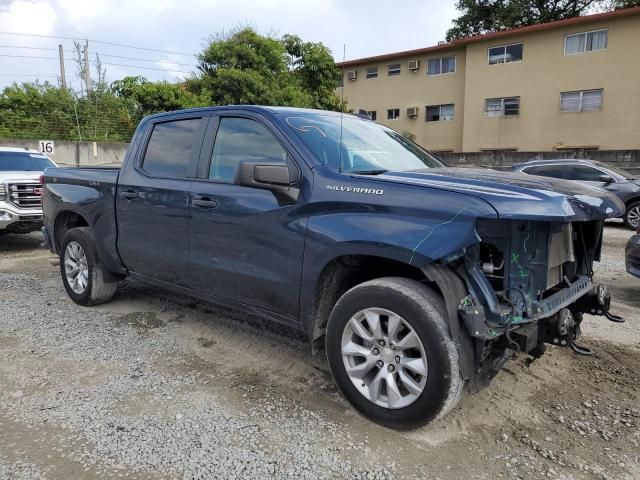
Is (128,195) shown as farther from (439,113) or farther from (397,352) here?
(439,113)

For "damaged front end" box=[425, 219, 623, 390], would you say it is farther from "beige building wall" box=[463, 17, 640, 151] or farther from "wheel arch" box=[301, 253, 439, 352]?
"beige building wall" box=[463, 17, 640, 151]

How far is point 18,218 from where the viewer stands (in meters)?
8.17

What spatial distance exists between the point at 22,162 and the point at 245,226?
791 centimetres

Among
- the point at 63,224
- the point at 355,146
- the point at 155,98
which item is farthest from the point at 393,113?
the point at 355,146

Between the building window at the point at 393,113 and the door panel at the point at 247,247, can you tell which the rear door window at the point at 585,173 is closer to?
the door panel at the point at 247,247

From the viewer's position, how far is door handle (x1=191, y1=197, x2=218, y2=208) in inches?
143

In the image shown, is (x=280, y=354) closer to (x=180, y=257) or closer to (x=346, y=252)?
(x=180, y=257)

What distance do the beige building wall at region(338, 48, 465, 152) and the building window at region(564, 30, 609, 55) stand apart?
529 centimetres

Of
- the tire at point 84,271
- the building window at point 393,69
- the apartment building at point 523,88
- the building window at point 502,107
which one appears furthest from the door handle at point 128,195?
the building window at point 393,69

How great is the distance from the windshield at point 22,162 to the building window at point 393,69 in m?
23.0

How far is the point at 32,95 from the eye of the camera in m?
20.3

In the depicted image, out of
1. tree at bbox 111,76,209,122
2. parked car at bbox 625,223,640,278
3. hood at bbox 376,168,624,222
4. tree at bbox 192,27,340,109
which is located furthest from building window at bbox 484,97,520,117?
hood at bbox 376,168,624,222

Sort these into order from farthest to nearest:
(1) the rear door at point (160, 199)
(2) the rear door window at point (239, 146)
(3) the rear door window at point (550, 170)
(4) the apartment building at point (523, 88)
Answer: (4) the apartment building at point (523, 88) → (3) the rear door window at point (550, 170) → (1) the rear door at point (160, 199) → (2) the rear door window at point (239, 146)

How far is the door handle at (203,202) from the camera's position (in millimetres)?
3625
